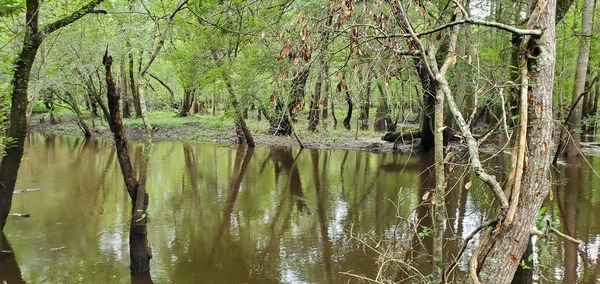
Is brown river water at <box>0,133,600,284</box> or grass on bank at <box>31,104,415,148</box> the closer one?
brown river water at <box>0,133,600,284</box>

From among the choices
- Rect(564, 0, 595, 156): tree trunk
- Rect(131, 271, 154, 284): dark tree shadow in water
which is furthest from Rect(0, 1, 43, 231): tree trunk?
Rect(564, 0, 595, 156): tree trunk

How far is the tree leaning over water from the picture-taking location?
722cm

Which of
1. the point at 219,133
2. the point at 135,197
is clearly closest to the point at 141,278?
the point at 135,197

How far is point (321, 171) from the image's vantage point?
15891mm

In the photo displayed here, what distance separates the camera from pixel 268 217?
32.7 feet

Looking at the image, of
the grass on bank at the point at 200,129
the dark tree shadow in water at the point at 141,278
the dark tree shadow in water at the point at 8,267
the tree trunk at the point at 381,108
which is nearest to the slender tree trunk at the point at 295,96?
the tree trunk at the point at 381,108

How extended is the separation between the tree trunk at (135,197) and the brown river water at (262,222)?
0.92 feet

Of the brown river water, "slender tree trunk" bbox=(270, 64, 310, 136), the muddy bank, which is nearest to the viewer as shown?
"slender tree trunk" bbox=(270, 64, 310, 136)

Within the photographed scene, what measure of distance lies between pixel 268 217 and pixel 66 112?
32883 millimetres

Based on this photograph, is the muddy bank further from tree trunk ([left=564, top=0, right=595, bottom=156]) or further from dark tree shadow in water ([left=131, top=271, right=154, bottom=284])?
dark tree shadow in water ([left=131, top=271, right=154, bottom=284])

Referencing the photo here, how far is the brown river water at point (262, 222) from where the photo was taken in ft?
21.9

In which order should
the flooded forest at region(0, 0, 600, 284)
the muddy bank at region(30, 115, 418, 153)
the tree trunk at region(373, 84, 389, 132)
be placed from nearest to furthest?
the flooded forest at region(0, 0, 600, 284)
the tree trunk at region(373, 84, 389, 132)
the muddy bank at region(30, 115, 418, 153)

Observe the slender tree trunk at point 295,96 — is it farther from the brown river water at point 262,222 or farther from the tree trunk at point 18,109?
the tree trunk at point 18,109

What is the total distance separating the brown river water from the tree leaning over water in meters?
1.20
